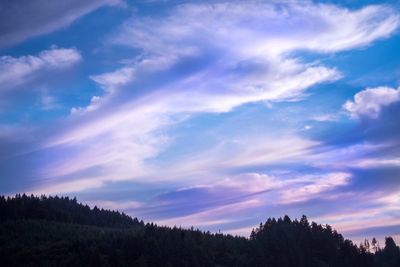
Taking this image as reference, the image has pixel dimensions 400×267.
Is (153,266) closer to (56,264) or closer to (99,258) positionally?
(99,258)

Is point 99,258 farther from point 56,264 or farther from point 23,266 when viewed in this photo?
point 23,266

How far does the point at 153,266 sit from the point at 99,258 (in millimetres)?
22368

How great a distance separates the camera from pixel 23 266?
199m

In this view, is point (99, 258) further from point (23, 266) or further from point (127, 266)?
point (23, 266)

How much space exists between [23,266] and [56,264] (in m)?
13.5

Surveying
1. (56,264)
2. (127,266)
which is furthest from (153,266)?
(56,264)

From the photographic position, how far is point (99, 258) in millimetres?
196000

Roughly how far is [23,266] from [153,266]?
2137 inches

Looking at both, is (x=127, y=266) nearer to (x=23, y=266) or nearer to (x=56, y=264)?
(x=56, y=264)

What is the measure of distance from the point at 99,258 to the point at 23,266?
32.6 meters

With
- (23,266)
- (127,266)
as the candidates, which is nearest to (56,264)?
(23,266)

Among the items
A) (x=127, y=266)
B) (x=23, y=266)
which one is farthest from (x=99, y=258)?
(x=23, y=266)

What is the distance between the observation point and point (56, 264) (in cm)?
19988

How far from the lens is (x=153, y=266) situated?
19750 centimetres
